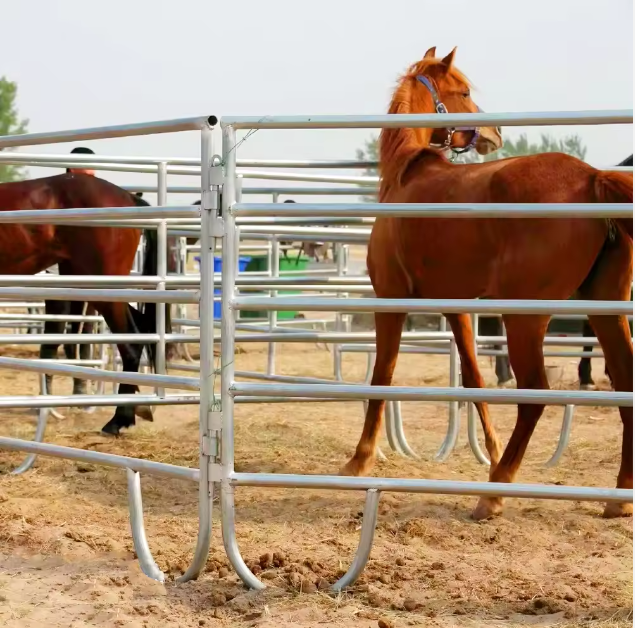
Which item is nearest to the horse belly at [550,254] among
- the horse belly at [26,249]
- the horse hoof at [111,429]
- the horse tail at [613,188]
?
the horse tail at [613,188]

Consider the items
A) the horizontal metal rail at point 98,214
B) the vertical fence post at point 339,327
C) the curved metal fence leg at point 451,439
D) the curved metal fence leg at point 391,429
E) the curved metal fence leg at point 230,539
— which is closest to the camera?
the curved metal fence leg at point 230,539

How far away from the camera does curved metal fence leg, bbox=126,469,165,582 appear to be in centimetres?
292

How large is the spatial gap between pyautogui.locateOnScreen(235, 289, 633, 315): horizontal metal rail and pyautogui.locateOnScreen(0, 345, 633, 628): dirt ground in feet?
2.91

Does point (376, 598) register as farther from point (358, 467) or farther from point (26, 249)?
point (26, 249)

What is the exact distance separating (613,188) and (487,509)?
1424mm

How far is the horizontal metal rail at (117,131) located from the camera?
9.45ft

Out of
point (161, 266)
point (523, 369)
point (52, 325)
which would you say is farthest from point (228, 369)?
point (52, 325)

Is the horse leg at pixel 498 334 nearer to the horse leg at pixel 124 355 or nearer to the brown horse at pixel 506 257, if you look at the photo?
the horse leg at pixel 124 355

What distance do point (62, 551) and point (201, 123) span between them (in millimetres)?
1556

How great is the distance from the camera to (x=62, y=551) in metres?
3.11

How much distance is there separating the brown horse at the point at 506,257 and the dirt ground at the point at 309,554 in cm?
37

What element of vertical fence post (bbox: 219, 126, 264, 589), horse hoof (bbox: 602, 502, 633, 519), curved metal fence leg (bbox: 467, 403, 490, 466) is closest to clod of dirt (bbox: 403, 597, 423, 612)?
vertical fence post (bbox: 219, 126, 264, 589)

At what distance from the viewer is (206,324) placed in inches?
112

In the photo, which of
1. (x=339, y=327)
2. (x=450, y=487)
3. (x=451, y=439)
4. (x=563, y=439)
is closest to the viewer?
(x=450, y=487)
